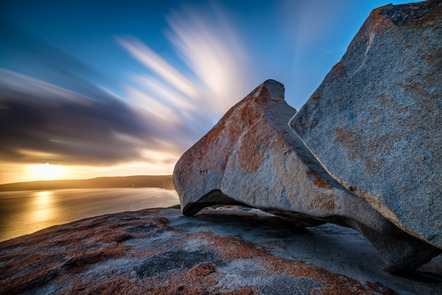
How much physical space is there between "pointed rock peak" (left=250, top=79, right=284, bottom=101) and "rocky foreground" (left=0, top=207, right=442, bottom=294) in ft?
9.09

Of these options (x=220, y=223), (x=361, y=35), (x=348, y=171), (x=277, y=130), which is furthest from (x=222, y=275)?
(x=361, y=35)

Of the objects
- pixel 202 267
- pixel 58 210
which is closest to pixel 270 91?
pixel 202 267

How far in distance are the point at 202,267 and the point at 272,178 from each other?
4.81 ft

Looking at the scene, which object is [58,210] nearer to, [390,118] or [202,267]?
[202,267]

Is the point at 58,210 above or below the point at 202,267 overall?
below

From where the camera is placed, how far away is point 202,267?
182 cm

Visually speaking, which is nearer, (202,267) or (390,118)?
(390,118)

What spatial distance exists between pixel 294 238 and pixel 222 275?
6.26 ft

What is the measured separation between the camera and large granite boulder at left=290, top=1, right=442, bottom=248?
1.35m

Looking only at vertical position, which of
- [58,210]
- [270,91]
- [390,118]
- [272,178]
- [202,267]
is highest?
[270,91]

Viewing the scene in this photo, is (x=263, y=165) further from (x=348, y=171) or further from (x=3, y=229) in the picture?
(x=3, y=229)

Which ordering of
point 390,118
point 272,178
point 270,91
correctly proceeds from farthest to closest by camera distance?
point 270,91
point 272,178
point 390,118

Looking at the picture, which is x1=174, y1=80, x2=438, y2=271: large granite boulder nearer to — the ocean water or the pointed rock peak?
the pointed rock peak

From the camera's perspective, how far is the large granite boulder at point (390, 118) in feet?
4.42
